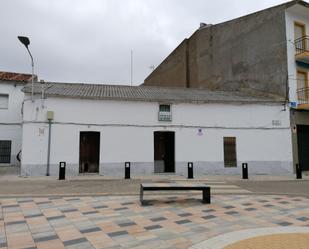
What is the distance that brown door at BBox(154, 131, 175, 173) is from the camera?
1593 cm

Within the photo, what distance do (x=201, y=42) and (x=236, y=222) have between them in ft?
62.6

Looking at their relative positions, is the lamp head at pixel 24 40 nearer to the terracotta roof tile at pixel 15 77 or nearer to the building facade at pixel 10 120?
the terracotta roof tile at pixel 15 77

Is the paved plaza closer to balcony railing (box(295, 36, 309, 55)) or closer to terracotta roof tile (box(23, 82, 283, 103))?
terracotta roof tile (box(23, 82, 283, 103))

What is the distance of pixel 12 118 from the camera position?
18.5 m

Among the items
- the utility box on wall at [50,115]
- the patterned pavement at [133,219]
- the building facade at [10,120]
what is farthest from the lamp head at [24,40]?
the building facade at [10,120]

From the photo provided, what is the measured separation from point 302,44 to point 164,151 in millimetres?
10373

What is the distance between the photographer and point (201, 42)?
22.7 meters

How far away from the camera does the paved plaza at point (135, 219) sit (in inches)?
183

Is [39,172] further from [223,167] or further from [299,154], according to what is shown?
[299,154]

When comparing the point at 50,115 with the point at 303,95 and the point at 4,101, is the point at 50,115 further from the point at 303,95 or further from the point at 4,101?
the point at 303,95

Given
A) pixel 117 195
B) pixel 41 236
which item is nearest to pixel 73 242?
pixel 41 236

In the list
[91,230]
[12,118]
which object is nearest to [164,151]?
[12,118]

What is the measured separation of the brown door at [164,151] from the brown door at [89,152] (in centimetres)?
325

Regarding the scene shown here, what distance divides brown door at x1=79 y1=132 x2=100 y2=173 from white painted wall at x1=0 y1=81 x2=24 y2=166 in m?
6.03
